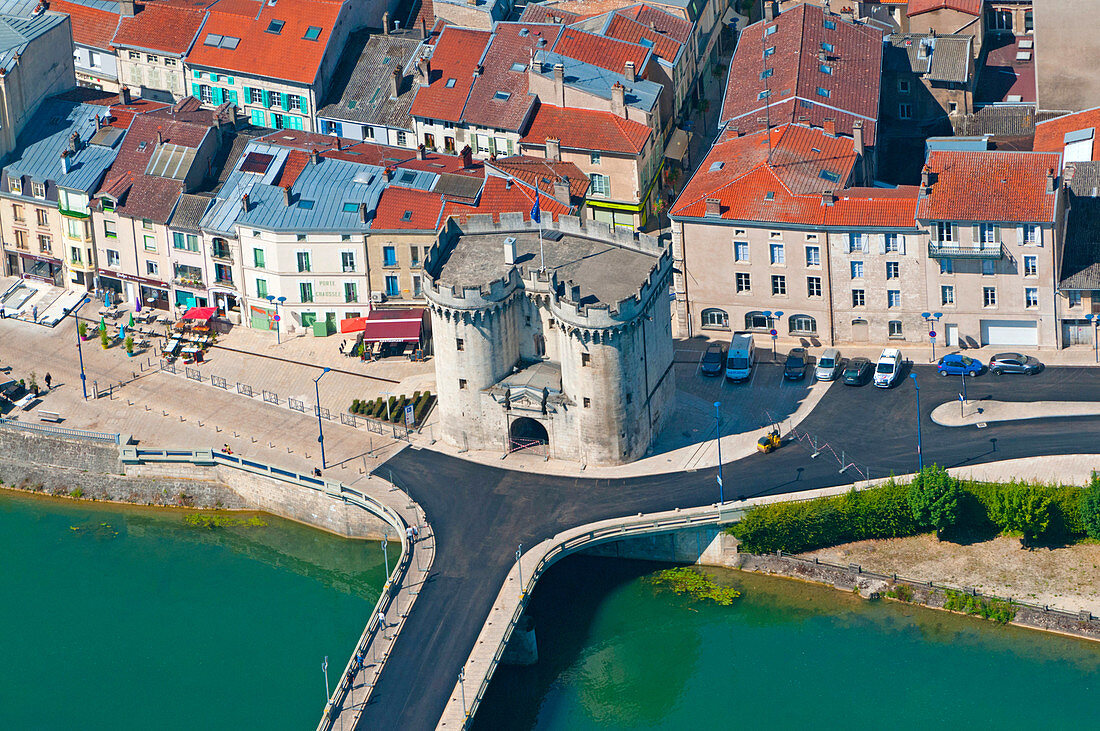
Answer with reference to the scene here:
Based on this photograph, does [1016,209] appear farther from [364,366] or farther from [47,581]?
[47,581]

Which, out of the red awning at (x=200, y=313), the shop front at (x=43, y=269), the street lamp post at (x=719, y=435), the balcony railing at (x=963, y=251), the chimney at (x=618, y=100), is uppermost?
the chimney at (x=618, y=100)

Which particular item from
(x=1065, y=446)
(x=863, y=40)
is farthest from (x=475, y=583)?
(x=863, y=40)

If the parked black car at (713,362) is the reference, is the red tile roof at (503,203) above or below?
above

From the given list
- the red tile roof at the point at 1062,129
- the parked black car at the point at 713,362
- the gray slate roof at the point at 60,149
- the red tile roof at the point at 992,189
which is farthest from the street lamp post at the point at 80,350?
the red tile roof at the point at 1062,129

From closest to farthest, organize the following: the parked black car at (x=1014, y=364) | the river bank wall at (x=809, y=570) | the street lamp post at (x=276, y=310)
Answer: the river bank wall at (x=809, y=570) → the parked black car at (x=1014, y=364) → the street lamp post at (x=276, y=310)

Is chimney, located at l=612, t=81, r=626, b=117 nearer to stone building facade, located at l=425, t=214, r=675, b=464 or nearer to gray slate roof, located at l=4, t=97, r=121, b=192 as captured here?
stone building facade, located at l=425, t=214, r=675, b=464

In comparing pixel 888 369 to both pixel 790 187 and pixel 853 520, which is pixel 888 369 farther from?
pixel 853 520

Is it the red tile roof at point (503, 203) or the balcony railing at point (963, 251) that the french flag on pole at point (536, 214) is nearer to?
the red tile roof at point (503, 203)
